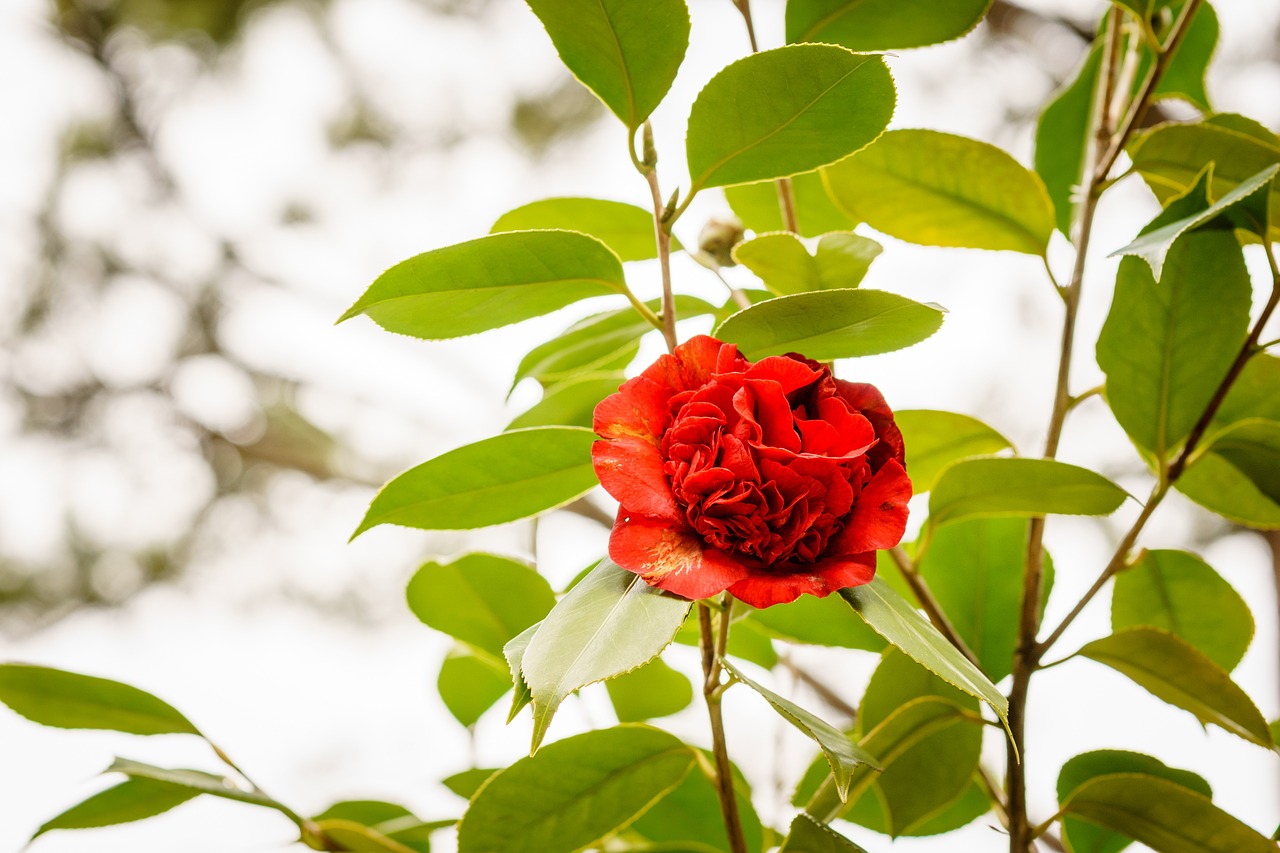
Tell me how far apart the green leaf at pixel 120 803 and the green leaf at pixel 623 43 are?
49 cm

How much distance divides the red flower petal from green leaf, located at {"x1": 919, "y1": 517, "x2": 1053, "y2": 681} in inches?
14.3

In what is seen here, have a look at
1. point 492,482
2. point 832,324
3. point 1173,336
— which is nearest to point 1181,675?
point 1173,336

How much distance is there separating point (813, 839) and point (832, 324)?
0.82ft

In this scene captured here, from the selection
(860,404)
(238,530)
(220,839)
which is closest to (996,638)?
(860,404)

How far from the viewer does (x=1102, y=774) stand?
22.9 inches

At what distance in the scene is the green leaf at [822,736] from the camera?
35 centimetres

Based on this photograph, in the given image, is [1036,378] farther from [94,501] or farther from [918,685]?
[94,501]

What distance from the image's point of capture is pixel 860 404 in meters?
0.41

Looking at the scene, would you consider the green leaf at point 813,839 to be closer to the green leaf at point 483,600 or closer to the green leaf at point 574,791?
the green leaf at point 574,791

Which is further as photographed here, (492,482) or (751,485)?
(492,482)

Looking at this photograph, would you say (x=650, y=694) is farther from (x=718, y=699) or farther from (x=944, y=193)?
(x=944, y=193)

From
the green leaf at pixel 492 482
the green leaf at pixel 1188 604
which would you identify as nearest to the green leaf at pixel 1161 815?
the green leaf at pixel 1188 604

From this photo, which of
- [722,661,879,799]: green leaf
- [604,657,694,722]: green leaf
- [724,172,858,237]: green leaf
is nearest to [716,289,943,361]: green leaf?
[722,661,879,799]: green leaf

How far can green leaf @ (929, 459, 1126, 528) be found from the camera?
1.71 feet
